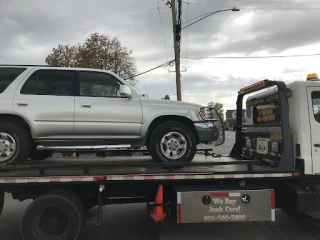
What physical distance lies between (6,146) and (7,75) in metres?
1.13

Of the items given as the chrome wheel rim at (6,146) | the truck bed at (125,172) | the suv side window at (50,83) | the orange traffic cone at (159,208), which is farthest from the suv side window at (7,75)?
the orange traffic cone at (159,208)

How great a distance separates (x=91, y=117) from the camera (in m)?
5.23

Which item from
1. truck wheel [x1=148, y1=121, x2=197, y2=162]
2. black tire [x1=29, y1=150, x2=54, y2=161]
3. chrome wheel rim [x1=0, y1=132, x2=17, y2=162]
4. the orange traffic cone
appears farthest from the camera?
black tire [x1=29, y1=150, x2=54, y2=161]

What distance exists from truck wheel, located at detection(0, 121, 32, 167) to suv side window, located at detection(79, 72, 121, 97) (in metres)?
1.12

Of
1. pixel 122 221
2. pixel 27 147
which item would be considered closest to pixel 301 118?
pixel 122 221

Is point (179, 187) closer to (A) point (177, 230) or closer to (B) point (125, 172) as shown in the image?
(B) point (125, 172)

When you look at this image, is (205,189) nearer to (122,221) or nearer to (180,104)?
(180,104)

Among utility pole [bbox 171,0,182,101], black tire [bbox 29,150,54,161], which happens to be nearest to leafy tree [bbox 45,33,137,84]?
utility pole [bbox 171,0,182,101]

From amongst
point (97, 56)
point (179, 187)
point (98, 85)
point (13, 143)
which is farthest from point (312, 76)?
point (97, 56)

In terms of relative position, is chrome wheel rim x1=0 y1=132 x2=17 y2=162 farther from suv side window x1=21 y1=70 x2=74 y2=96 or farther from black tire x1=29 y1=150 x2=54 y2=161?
black tire x1=29 y1=150 x2=54 y2=161

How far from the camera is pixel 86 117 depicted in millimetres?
5203

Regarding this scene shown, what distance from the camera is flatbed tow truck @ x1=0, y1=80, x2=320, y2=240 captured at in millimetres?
4703

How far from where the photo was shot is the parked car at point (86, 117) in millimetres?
5074

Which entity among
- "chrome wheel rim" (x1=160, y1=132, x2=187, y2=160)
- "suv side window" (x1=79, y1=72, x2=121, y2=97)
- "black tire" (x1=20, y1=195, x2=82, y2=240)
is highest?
"suv side window" (x1=79, y1=72, x2=121, y2=97)
